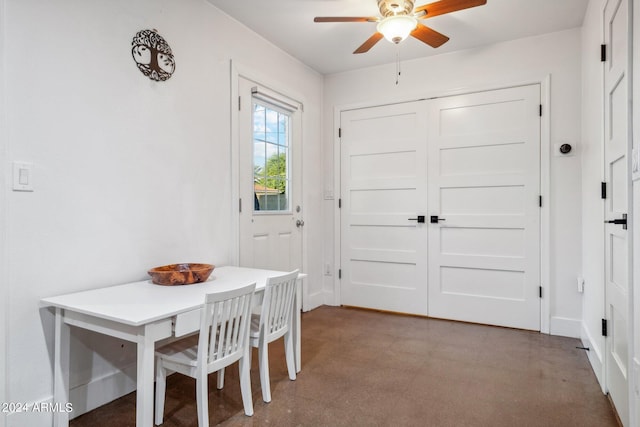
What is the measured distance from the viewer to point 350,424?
1829mm

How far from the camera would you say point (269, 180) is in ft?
10.9

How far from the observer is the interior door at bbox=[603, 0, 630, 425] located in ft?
5.61

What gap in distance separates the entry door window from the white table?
54.4 inches

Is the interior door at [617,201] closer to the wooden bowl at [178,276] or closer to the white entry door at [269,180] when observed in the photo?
the wooden bowl at [178,276]

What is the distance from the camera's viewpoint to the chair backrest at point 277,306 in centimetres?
202

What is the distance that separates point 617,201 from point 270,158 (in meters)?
2.46

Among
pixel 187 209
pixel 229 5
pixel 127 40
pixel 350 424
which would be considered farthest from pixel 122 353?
pixel 229 5

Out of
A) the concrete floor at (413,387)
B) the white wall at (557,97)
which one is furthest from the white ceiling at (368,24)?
the concrete floor at (413,387)

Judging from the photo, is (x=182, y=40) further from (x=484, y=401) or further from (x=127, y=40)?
(x=484, y=401)

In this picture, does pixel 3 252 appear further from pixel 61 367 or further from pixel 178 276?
pixel 178 276

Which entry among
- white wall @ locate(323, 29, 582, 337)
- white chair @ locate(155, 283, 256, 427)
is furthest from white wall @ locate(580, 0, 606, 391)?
white chair @ locate(155, 283, 256, 427)

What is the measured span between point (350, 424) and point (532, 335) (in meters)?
2.08

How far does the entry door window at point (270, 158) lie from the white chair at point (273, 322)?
1146mm

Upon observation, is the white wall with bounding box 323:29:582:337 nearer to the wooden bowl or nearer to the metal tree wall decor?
the metal tree wall decor
